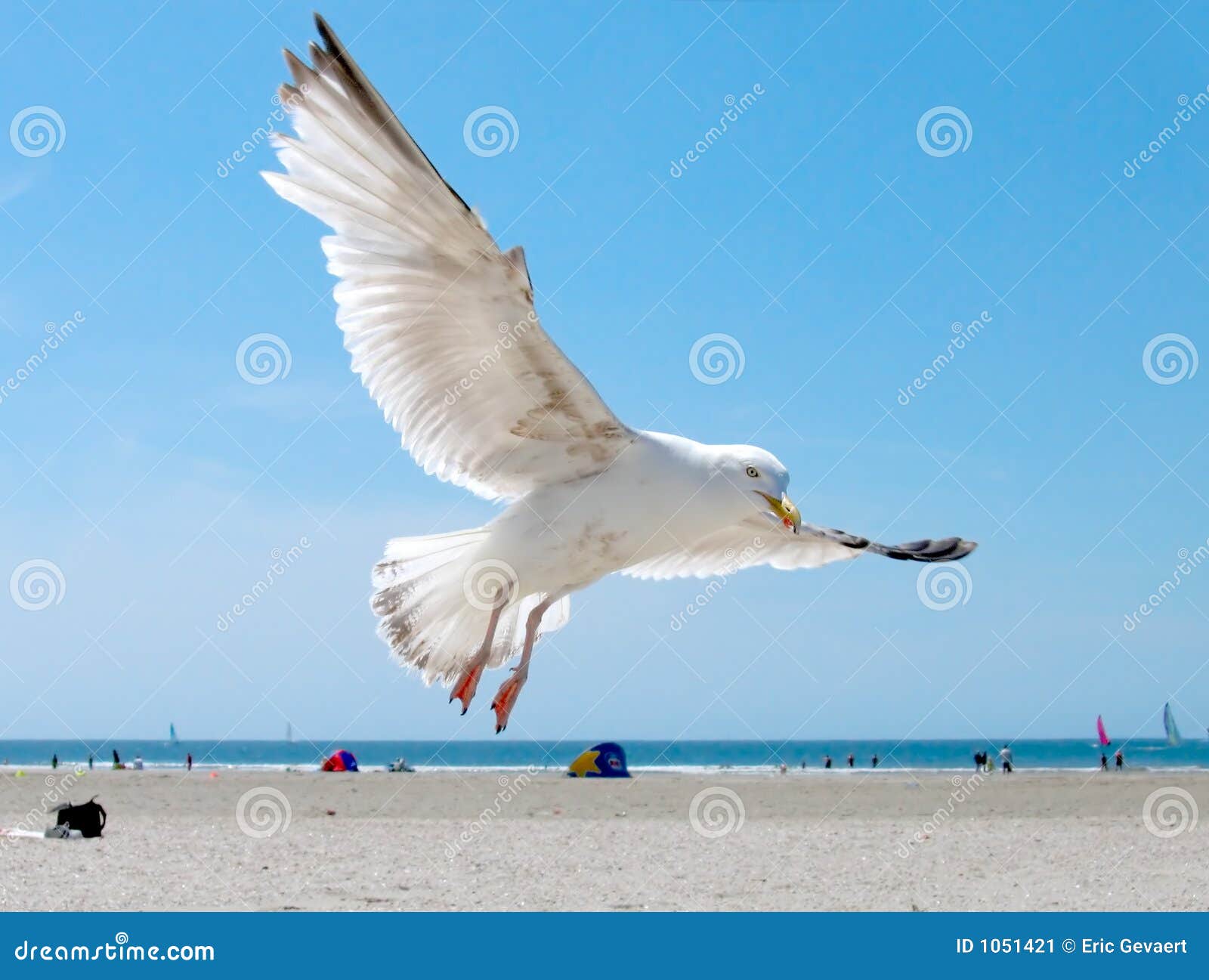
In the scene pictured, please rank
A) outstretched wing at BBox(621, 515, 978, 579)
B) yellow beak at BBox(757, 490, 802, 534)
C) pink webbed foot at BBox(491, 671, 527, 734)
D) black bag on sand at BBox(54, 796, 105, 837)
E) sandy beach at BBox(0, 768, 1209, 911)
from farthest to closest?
black bag on sand at BBox(54, 796, 105, 837) → sandy beach at BBox(0, 768, 1209, 911) → outstretched wing at BBox(621, 515, 978, 579) → yellow beak at BBox(757, 490, 802, 534) → pink webbed foot at BBox(491, 671, 527, 734)

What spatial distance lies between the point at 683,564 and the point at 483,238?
11.2 ft

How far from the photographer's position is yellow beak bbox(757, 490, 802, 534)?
7.12 metres

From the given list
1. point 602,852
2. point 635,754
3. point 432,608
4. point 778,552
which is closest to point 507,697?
point 432,608

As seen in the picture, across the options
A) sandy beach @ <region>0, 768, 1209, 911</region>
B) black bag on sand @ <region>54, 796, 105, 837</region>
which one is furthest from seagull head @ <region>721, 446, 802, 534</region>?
black bag on sand @ <region>54, 796, 105, 837</region>


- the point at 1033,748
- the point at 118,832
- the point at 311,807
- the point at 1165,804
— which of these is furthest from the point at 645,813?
the point at 1033,748

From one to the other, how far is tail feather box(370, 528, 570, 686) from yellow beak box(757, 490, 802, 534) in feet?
5.43

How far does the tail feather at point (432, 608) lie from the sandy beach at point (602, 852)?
6350mm

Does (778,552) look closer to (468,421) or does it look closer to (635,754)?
(468,421)

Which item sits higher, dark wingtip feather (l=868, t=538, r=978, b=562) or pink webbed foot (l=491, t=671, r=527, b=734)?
dark wingtip feather (l=868, t=538, r=978, b=562)

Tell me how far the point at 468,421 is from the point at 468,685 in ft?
5.94

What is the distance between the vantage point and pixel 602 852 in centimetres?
1816

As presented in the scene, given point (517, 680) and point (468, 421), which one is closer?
point (517, 680)

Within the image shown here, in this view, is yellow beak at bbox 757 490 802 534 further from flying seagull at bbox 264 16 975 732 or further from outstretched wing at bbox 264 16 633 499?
outstretched wing at bbox 264 16 633 499

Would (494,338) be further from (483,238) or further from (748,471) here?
(748,471)
